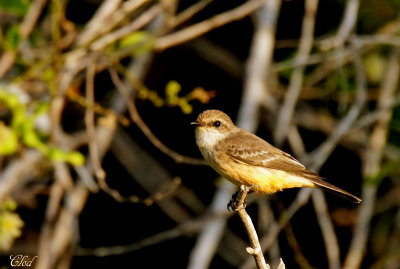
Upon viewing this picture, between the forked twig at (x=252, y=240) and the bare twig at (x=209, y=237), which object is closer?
the forked twig at (x=252, y=240)

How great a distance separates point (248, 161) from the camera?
4.98 meters

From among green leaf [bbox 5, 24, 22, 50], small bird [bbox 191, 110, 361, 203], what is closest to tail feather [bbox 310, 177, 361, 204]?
small bird [bbox 191, 110, 361, 203]

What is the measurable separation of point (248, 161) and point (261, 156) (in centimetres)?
18

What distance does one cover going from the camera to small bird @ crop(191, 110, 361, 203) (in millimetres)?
4816

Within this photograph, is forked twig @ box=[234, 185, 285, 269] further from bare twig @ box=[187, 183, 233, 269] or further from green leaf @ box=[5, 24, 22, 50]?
green leaf @ box=[5, 24, 22, 50]

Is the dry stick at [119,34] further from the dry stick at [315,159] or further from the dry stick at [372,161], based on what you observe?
the dry stick at [372,161]

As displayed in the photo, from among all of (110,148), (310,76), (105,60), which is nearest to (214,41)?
(310,76)

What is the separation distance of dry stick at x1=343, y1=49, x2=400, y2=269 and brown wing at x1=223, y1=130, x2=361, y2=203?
176 cm

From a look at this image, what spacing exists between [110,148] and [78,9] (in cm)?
190

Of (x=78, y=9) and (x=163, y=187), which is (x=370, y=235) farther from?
(x=78, y=9)

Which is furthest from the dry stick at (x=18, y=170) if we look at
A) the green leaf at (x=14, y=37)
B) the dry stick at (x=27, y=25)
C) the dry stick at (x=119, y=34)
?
the green leaf at (x=14, y=37)

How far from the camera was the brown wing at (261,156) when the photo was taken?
4891 millimetres

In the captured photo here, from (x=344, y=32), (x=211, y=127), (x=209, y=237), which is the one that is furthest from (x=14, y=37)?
(x=344, y=32)

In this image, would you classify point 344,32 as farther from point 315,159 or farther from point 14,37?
point 14,37
